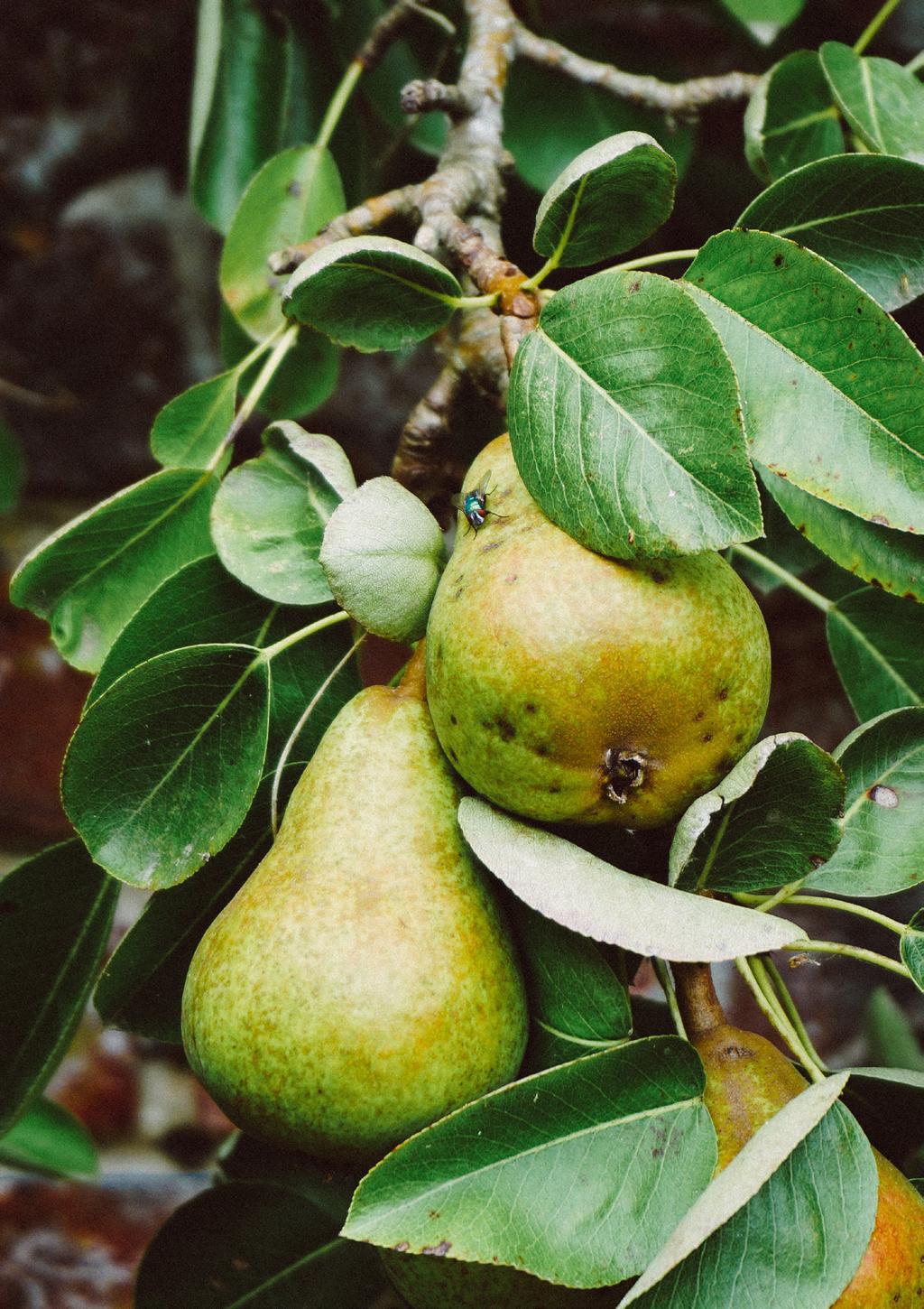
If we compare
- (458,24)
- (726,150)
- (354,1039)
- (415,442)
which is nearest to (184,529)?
(415,442)

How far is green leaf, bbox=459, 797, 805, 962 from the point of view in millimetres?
397

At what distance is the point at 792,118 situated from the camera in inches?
28.8

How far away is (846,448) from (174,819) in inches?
13.9

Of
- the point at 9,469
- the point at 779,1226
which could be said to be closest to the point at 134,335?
the point at 9,469

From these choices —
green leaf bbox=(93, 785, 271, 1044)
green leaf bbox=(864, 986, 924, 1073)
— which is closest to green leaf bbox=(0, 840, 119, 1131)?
green leaf bbox=(93, 785, 271, 1044)

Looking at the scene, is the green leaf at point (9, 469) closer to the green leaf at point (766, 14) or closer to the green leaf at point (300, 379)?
the green leaf at point (300, 379)

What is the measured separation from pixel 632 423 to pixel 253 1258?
53cm

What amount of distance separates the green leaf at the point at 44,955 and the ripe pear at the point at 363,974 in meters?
0.17

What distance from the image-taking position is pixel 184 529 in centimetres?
64

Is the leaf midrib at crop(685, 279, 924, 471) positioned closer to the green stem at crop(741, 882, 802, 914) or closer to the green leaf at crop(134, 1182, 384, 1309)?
the green stem at crop(741, 882, 802, 914)

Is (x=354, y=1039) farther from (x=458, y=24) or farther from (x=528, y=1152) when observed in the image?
(x=458, y=24)

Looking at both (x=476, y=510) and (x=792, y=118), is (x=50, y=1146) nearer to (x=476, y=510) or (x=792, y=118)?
(x=476, y=510)

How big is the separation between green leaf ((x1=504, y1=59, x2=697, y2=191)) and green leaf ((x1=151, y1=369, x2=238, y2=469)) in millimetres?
321

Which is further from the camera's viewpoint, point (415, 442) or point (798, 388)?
point (415, 442)
